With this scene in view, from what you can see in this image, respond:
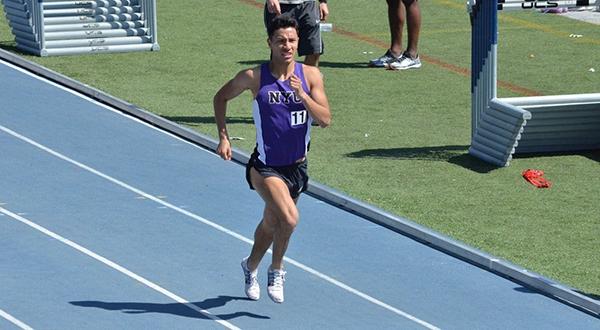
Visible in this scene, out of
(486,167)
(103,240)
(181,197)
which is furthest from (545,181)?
(103,240)

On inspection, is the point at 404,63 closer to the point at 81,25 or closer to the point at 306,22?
the point at 306,22

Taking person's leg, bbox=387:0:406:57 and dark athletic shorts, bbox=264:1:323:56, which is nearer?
dark athletic shorts, bbox=264:1:323:56

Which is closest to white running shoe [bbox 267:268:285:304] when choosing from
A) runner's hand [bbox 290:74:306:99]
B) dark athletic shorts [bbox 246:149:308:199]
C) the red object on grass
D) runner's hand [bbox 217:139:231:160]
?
dark athletic shorts [bbox 246:149:308:199]

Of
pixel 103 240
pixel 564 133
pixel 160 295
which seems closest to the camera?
pixel 160 295

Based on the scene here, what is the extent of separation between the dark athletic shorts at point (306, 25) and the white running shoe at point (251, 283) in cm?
528

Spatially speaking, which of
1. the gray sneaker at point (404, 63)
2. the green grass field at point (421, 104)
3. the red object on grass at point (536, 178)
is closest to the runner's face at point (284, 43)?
the green grass field at point (421, 104)

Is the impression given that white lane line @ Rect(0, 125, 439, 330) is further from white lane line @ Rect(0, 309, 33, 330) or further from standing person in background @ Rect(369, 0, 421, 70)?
standing person in background @ Rect(369, 0, 421, 70)

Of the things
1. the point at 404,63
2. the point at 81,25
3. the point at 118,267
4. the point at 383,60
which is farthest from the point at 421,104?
the point at 118,267

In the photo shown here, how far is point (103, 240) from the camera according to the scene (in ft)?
40.9

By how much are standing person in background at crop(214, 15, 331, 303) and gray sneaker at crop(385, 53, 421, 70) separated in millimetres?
8851

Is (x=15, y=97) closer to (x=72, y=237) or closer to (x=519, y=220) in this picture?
(x=72, y=237)

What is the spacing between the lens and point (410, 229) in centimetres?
1290

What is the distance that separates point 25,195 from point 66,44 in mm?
6362

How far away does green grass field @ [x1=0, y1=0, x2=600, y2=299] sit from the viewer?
13.2 meters
